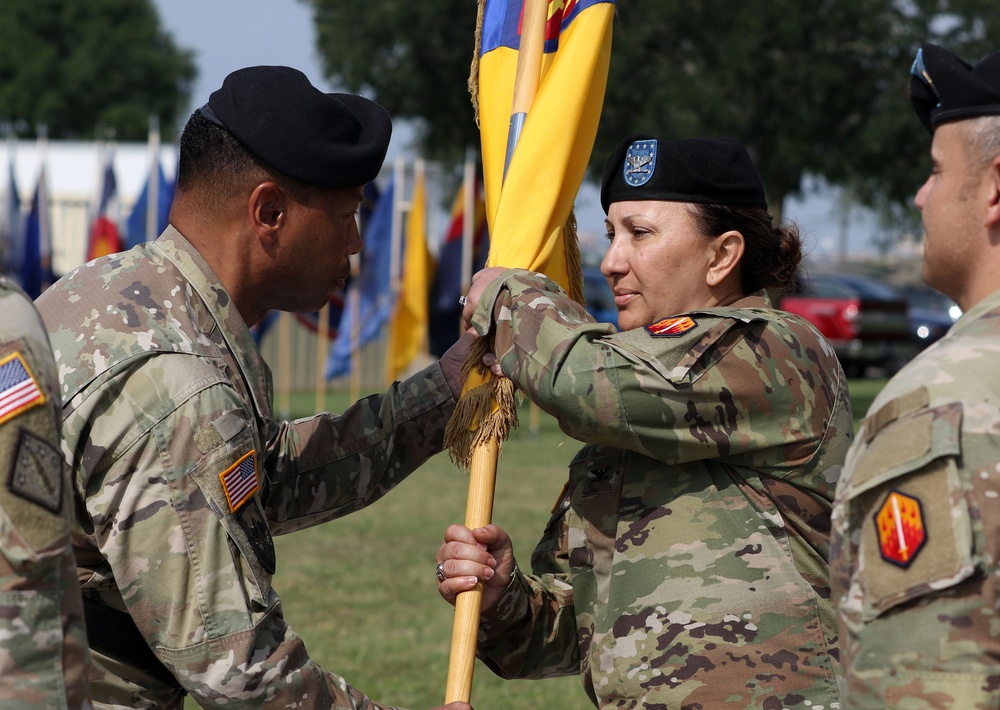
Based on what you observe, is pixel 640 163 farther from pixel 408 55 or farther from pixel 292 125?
pixel 408 55

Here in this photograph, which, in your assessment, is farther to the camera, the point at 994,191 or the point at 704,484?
the point at 704,484

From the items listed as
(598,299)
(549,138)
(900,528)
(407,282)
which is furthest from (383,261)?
(900,528)

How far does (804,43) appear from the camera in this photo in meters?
20.2

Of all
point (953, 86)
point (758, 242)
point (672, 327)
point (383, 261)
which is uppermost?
point (953, 86)

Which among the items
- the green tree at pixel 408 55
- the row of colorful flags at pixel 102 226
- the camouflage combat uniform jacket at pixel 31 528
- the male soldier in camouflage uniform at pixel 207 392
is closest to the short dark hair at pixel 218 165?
the male soldier in camouflage uniform at pixel 207 392

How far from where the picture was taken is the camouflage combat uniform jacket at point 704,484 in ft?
8.43

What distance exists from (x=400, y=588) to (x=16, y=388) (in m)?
6.72

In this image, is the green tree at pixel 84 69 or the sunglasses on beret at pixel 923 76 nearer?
the sunglasses on beret at pixel 923 76

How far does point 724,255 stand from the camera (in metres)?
2.92

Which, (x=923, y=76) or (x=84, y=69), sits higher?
(x=923, y=76)

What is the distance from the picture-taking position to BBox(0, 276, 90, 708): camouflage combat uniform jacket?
1775mm

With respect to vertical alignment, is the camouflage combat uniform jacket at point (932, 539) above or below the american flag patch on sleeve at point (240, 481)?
above

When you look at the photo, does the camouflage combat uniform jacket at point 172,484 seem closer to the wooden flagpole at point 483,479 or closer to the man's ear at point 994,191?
the wooden flagpole at point 483,479

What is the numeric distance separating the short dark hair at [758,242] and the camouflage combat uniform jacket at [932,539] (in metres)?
1.04
